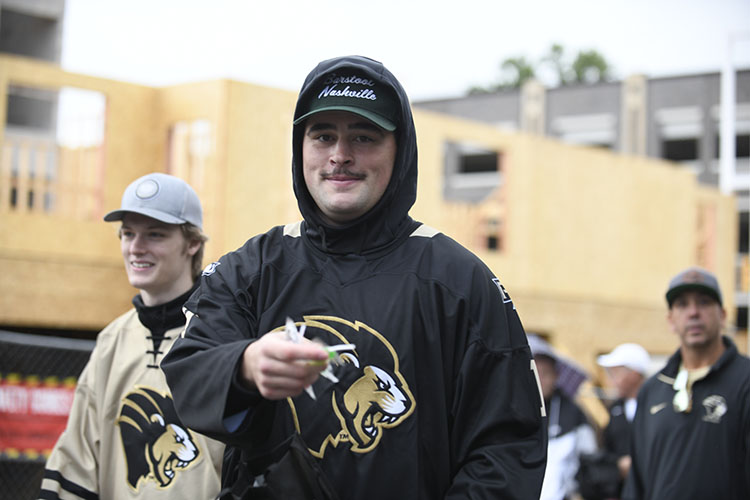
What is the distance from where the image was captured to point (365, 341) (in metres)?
2.36

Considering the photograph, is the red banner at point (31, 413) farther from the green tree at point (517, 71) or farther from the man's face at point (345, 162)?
the green tree at point (517, 71)

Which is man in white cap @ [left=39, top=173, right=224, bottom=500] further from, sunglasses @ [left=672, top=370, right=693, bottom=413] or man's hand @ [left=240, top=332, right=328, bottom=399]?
sunglasses @ [left=672, top=370, right=693, bottom=413]

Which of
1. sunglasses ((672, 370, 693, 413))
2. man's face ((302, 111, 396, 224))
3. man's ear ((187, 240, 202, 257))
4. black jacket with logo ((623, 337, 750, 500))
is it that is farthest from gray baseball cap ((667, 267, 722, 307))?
man's face ((302, 111, 396, 224))

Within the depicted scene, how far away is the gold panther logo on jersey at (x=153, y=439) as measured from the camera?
12.1 ft

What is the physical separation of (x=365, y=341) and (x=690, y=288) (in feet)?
12.3

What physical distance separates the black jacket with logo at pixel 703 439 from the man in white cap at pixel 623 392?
9.12 feet

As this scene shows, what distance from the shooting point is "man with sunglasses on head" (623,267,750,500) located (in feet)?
16.3

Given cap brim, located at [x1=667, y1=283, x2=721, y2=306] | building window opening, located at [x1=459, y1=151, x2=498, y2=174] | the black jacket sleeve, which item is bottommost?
the black jacket sleeve

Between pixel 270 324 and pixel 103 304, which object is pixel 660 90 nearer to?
pixel 103 304

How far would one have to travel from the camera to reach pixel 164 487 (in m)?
3.65

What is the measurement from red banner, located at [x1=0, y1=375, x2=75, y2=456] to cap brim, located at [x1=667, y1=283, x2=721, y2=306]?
20.1ft

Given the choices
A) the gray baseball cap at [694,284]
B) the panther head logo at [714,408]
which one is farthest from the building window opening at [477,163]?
the panther head logo at [714,408]

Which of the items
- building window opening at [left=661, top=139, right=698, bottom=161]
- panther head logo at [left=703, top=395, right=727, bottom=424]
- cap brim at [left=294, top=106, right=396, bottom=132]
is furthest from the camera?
building window opening at [left=661, top=139, right=698, bottom=161]

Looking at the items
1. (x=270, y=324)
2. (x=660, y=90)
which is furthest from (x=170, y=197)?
(x=660, y=90)
